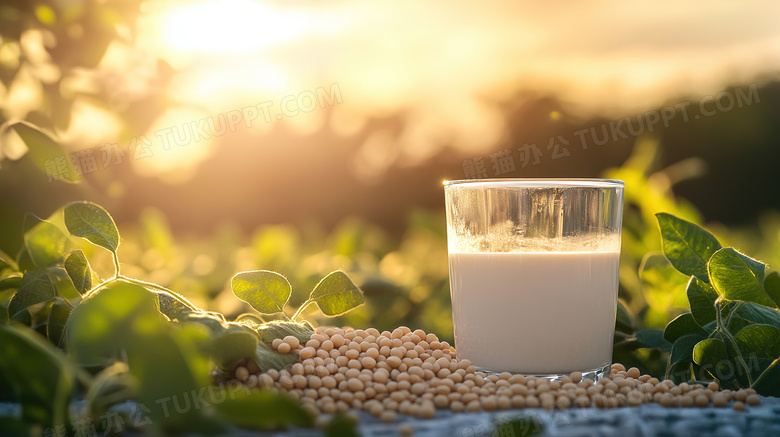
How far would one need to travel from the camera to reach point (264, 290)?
901 millimetres

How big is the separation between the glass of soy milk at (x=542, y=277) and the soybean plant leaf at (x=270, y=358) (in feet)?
1.02

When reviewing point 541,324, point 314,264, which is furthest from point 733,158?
point 541,324

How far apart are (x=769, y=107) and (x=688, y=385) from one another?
4227 millimetres

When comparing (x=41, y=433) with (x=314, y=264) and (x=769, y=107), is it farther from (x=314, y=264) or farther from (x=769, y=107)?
(x=769, y=107)

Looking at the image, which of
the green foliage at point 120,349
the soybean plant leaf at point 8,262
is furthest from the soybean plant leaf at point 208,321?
the soybean plant leaf at point 8,262

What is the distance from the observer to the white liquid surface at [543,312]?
0.96 meters

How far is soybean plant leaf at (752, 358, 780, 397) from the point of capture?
821 millimetres

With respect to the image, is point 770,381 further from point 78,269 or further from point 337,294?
point 78,269

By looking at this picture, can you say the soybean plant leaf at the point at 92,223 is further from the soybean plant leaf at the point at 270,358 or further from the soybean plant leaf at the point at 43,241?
the soybean plant leaf at the point at 270,358

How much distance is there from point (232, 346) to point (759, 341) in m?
0.68

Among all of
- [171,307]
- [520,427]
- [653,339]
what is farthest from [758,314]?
[171,307]

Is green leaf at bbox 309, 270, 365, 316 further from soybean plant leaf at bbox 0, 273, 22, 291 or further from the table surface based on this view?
soybean plant leaf at bbox 0, 273, 22, 291

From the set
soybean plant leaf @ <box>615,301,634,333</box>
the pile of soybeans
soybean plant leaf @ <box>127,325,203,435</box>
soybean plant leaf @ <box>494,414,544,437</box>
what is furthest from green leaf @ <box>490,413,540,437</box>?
soybean plant leaf @ <box>615,301,634,333</box>

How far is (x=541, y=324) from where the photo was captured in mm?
961
